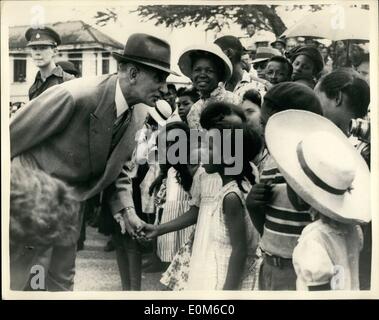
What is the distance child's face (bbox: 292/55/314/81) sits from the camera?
3.52m

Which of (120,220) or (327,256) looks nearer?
(327,256)

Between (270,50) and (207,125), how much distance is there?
1.94 ft

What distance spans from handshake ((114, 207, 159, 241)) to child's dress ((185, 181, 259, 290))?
0.87 ft

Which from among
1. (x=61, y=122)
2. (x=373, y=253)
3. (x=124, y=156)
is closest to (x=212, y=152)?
(x=124, y=156)

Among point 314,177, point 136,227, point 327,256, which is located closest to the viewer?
point 314,177

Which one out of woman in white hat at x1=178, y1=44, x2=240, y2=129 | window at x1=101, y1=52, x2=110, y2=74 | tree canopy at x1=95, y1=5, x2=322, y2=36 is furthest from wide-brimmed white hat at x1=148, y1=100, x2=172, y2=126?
tree canopy at x1=95, y1=5, x2=322, y2=36

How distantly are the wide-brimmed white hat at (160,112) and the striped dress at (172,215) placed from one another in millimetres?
300

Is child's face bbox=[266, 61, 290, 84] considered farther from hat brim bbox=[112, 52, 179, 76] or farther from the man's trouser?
the man's trouser

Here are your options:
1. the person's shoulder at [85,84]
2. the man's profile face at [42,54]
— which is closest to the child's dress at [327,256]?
the person's shoulder at [85,84]

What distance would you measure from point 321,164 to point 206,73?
86 centimetres

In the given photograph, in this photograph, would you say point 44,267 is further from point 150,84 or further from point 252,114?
point 252,114

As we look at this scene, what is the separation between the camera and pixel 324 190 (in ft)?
10.8

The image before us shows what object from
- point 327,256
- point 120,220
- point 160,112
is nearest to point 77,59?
point 160,112
